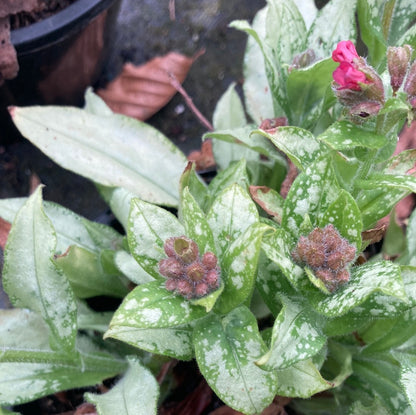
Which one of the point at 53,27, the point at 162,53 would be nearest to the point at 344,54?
the point at 53,27

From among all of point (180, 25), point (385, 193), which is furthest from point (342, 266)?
point (180, 25)

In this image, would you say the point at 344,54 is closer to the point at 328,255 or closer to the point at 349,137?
the point at 349,137

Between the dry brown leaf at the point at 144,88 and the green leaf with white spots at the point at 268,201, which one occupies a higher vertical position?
the green leaf with white spots at the point at 268,201

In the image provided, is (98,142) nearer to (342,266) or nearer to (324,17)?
(324,17)

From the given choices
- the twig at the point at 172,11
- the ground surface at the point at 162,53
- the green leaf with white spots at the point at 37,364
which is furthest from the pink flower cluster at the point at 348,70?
the twig at the point at 172,11

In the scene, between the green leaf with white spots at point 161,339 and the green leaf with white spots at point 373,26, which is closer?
the green leaf with white spots at point 161,339

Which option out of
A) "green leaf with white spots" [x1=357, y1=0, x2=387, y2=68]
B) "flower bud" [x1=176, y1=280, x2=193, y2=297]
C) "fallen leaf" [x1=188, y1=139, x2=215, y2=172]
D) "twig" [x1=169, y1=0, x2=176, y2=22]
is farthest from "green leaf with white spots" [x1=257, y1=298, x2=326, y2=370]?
"twig" [x1=169, y1=0, x2=176, y2=22]

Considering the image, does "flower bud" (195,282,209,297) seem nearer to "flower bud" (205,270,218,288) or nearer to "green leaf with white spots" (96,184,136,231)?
"flower bud" (205,270,218,288)

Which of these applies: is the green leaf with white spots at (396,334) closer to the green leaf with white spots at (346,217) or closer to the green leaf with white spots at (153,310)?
the green leaf with white spots at (346,217)
